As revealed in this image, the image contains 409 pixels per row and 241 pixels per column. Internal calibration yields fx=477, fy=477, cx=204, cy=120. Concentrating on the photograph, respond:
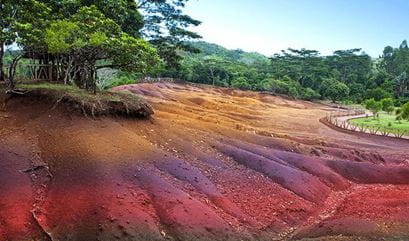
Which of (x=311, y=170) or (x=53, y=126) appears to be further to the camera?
(x=311, y=170)

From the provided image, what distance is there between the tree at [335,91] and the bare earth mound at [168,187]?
244 feet

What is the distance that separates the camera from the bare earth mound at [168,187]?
19047 millimetres

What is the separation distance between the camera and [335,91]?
344ft

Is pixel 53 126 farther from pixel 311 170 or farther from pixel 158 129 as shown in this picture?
pixel 311 170

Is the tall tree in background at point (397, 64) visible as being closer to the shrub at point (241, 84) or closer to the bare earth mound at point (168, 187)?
the shrub at point (241, 84)

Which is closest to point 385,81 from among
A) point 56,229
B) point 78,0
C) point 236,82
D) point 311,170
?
point 236,82

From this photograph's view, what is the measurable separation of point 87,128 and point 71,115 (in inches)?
49.9

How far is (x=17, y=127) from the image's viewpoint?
77.9ft

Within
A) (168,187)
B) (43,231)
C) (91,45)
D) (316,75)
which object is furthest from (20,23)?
(316,75)

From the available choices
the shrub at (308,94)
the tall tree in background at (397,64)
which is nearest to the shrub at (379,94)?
the shrub at (308,94)

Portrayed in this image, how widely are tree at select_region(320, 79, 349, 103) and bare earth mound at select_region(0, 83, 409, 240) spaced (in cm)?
7444

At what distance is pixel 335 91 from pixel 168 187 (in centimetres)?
8884

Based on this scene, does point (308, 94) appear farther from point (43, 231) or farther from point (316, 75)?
point (43, 231)

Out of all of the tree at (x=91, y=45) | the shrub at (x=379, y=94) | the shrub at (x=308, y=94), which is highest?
the tree at (x=91, y=45)
